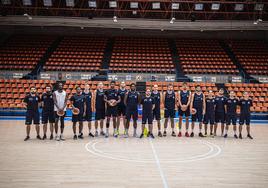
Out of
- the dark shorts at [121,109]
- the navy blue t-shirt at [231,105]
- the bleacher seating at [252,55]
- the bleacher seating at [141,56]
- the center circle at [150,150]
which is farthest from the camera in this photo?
the bleacher seating at [252,55]

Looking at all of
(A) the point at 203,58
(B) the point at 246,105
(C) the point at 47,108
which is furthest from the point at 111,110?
(A) the point at 203,58

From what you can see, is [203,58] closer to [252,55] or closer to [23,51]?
[252,55]

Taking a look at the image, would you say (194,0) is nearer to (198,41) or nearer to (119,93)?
(198,41)

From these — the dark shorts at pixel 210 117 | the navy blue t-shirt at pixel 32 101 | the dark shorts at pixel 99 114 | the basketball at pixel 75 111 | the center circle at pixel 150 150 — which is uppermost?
the navy blue t-shirt at pixel 32 101

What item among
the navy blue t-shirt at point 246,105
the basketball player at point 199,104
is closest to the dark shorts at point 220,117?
the basketball player at point 199,104

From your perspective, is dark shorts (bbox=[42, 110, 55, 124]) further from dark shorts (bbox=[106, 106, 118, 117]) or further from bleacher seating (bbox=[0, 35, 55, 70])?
bleacher seating (bbox=[0, 35, 55, 70])

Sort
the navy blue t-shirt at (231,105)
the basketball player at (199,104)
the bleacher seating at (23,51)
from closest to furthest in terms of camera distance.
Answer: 1. the navy blue t-shirt at (231,105)
2. the basketball player at (199,104)
3. the bleacher seating at (23,51)

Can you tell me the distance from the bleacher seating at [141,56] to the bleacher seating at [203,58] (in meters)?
1.24

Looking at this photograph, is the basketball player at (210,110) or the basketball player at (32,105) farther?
the basketball player at (210,110)

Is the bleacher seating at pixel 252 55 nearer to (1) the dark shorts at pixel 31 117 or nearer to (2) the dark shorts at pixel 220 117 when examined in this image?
(2) the dark shorts at pixel 220 117

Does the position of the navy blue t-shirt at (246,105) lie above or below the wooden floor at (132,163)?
above

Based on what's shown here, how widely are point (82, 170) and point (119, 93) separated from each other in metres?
3.73

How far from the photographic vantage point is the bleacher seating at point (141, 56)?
59.3ft

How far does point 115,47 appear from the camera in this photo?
21.9 meters
